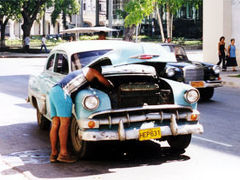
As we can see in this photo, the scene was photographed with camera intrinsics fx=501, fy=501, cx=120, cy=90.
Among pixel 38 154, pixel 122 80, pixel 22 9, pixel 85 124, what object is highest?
pixel 22 9

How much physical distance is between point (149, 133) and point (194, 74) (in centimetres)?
748

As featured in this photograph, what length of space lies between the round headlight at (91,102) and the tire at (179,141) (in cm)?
160

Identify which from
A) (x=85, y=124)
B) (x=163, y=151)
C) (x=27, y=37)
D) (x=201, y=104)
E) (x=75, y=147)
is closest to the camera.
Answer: (x=85, y=124)

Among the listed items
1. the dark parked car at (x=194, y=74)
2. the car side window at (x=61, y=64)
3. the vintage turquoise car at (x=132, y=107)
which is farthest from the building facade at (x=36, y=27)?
the vintage turquoise car at (x=132, y=107)

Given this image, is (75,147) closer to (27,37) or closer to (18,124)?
(18,124)

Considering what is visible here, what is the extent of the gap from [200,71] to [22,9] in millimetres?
39299

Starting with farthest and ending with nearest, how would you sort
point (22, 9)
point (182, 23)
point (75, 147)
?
1. point (182, 23)
2. point (22, 9)
3. point (75, 147)

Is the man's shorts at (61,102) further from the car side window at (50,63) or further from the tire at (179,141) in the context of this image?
the car side window at (50,63)

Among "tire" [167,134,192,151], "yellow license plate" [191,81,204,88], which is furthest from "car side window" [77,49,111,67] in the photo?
"yellow license plate" [191,81,204,88]

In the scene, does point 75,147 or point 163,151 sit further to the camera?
point 163,151

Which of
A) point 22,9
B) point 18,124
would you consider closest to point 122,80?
point 18,124

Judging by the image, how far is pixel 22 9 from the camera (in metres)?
51.0

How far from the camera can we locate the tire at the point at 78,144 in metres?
7.25

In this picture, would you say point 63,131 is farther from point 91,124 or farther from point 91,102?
point 91,102
